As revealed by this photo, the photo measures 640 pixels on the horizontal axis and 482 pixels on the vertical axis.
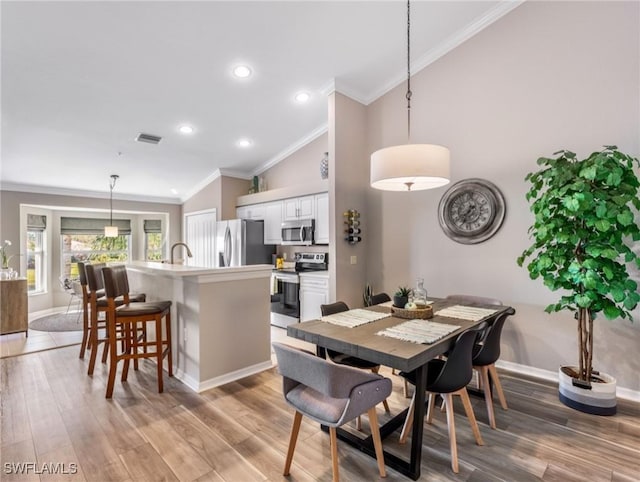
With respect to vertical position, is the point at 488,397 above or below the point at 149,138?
below

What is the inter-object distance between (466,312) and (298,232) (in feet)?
9.70

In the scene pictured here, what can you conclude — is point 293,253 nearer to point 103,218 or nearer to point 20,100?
point 20,100

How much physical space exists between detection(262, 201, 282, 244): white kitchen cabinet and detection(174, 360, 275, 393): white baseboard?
248cm

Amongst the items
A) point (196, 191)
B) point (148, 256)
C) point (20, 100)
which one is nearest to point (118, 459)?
point (20, 100)

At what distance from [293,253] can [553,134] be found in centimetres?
397

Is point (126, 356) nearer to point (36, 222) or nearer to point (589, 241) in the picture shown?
point (589, 241)

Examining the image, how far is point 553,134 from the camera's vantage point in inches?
121

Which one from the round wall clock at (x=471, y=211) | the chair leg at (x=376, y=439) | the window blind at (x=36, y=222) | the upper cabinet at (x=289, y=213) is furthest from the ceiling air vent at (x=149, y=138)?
the chair leg at (x=376, y=439)

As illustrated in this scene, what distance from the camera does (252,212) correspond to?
237 inches

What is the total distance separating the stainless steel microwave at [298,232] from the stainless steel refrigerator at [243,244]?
630 millimetres

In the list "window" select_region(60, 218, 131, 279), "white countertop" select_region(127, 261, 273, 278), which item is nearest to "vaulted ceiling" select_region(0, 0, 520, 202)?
"window" select_region(60, 218, 131, 279)

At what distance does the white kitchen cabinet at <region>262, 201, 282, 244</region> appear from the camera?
538cm

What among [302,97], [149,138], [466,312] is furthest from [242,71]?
[466,312]

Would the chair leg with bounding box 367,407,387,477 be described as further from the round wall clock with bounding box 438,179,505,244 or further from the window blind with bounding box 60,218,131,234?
the window blind with bounding box 60,218,131,234
